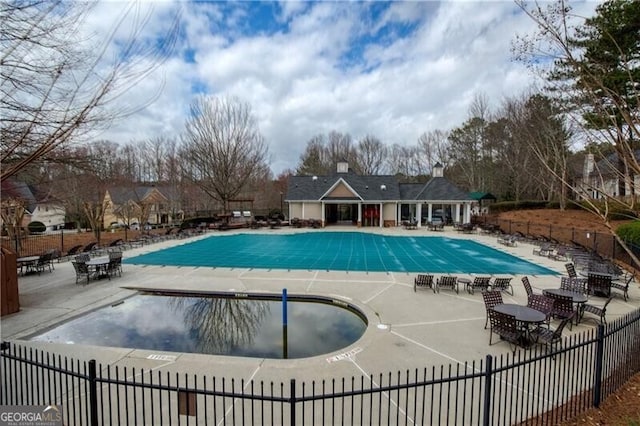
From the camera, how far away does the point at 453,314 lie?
905cm

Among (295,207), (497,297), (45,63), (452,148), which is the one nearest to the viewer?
(45,63)

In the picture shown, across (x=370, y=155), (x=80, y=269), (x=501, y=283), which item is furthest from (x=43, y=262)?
(x=370, y=155)

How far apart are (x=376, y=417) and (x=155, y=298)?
973cm

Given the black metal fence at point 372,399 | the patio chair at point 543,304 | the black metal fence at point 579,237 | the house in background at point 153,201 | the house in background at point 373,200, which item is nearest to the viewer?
the black metal fence at point 372,399

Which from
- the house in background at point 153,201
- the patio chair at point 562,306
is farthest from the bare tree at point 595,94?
the house in background at point 153,201

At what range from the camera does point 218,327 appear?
9.18m

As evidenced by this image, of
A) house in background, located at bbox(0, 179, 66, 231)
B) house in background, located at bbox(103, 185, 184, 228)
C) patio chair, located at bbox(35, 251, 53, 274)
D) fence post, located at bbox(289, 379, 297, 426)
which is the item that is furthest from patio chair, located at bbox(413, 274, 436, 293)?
house in background, located at bbox(103, 185, 184, 228)

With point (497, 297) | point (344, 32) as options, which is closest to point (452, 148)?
point (344, 32)

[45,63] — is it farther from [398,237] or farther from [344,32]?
[398,237]

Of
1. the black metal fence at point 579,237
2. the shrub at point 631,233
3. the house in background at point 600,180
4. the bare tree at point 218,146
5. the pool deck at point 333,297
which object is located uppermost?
the bare tree at point 218,146

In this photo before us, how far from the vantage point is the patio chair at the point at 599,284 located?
410 inches

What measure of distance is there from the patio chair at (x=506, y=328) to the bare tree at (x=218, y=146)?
3189cm

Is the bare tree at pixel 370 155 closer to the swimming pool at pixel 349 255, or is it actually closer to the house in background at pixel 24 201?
the swimming pool at pixel 349 255

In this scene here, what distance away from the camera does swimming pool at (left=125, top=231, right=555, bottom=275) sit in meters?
15.3
